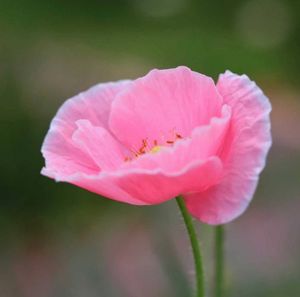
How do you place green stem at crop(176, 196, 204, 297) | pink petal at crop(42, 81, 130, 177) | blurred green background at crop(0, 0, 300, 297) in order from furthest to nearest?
blurred green background at crop(0, 0, 300, 297), pink petal at crop(42, 81, 130, 177), green stem at crop(176, 196, 204, 297)

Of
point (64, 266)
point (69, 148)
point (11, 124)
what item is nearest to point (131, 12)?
point (11, 124)

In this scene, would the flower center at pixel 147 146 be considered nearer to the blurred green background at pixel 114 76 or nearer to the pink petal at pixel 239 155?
the pink petal at pixel 239 155

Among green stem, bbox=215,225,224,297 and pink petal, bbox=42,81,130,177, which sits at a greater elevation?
pink petal, bbox=42,81,130,177

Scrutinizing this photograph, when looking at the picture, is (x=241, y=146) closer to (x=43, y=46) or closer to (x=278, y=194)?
(x=278, y=194)

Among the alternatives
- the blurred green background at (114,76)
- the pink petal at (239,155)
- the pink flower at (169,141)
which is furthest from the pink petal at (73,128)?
the blurred green background at (114,76)

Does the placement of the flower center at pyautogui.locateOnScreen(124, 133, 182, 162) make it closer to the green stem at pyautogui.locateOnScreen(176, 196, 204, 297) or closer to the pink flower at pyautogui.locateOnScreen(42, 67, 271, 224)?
the pink flower at pyautogui.locateOnScreen(42, 67, 271, 224)

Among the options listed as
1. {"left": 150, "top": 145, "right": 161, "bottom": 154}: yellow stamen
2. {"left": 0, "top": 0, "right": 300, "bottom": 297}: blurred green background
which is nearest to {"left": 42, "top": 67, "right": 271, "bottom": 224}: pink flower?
{"left": 150, "top": 145, "right": 161, "bottom": 154}: yellow stamen

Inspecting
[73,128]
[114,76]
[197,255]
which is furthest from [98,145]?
[114,76]
